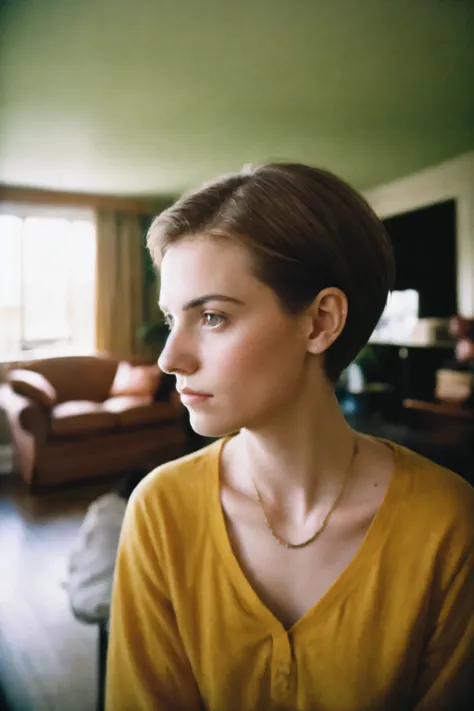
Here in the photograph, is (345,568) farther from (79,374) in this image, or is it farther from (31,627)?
(79,374)

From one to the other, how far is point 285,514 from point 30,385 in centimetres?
60

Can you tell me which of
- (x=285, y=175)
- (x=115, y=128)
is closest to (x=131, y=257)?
(x=115, y=128)

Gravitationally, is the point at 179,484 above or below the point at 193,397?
below

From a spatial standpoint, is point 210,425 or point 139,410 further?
point 139,410

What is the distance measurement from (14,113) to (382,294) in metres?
0.64

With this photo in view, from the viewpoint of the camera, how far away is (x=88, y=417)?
3.55 feet

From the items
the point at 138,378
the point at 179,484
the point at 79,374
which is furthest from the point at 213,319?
the point at 79,374

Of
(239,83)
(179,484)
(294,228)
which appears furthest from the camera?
(239,83)

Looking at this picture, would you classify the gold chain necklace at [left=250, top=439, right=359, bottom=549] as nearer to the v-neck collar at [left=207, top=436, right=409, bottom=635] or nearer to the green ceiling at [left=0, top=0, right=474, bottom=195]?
the v-neck collar at [left=207, top=436, right=409, bottom=635]

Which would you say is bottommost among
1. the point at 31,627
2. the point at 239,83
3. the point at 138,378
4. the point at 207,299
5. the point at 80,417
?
the point at 31,627

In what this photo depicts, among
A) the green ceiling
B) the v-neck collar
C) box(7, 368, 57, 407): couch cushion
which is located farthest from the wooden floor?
the green ceiling

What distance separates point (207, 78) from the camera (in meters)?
0.63

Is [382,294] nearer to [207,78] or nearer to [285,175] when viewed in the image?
[285,175]

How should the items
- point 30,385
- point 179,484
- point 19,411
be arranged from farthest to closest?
1. point 30,385
2. point 19,411
3. point 179,484
